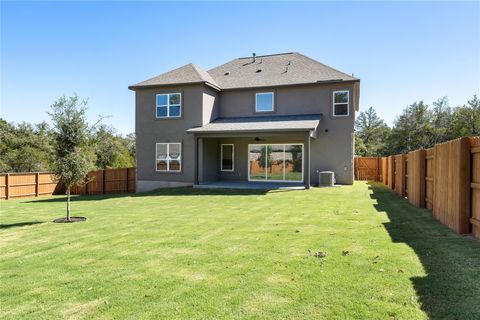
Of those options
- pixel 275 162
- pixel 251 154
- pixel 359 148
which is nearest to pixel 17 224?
pixel 251 154

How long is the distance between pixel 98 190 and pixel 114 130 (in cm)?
2675

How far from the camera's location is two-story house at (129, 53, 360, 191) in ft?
63.7

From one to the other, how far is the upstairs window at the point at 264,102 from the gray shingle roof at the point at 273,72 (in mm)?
635

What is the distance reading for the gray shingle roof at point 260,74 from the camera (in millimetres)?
20192

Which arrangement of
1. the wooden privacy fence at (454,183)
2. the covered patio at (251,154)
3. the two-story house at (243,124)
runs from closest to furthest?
the wooden privacy fence at (454,183) < the covered patio at (251,154) < the two-story house at (243,124)

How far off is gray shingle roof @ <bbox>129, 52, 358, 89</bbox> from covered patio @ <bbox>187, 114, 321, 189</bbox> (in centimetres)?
240

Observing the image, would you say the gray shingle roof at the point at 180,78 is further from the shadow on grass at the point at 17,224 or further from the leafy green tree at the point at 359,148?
the leafy green tree at the point at 359,148

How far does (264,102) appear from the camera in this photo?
69.0 ft

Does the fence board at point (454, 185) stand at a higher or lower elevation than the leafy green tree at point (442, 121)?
lower

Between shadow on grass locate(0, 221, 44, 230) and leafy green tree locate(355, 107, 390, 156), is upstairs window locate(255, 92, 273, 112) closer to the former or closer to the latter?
shadow on grass locate(0, 221, 44, 230)

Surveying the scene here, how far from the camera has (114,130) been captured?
4875 cm

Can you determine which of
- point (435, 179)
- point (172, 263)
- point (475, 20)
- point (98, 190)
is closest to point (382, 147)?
point (475, 20)

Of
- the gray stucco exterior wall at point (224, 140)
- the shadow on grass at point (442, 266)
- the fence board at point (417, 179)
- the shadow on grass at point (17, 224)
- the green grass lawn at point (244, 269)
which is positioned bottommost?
the shadow on grass at point (17, 224)

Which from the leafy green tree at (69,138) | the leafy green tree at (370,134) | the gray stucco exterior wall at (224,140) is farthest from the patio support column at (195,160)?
the leafy green tree at (370,134)
